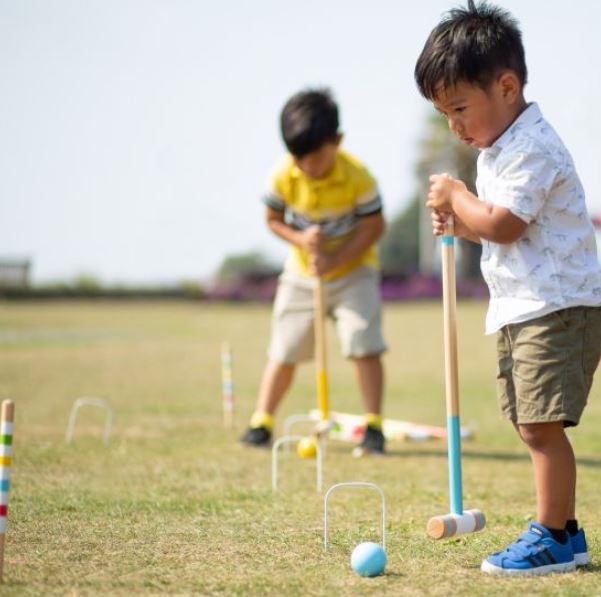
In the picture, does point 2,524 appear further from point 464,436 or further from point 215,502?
point 464,436

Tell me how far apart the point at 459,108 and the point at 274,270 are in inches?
1340

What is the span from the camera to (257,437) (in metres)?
7.17

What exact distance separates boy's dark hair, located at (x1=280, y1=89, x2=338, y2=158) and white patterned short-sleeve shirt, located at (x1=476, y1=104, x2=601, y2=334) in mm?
3112

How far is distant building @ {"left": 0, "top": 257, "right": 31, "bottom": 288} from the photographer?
1355 inches

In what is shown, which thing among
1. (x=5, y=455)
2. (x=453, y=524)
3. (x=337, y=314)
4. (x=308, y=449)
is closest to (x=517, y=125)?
(x=453, y=524)

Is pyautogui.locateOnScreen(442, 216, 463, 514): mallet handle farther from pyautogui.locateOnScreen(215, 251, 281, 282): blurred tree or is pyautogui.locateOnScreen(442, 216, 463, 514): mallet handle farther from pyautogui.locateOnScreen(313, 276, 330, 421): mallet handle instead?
pyautogui.locateOnScreen(215, 251, 281, 282): blurred tree

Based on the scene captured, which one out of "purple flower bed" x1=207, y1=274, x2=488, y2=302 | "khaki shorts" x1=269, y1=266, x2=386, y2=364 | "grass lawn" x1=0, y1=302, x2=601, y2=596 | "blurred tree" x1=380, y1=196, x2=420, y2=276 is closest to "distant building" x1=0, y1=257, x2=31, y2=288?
"purple flower bed" x1=207, y1=274, x2=488, y2=302

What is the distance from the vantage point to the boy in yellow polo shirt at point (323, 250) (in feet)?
23.0

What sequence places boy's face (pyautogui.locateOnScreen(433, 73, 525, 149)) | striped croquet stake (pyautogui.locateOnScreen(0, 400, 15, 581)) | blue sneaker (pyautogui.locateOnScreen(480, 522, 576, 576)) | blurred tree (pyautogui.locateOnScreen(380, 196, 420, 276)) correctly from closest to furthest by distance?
1. striped croquet stake (pyautogui.locateOnScreen(0, 400, 15, 581))
2. blue sneaker (pyautogui.locateOnScreen(480, 522, 576, 576))
3. boy's face (pyautogui.locateOnScreen(433, 73, 525, 149))
4. blurred tree (pyautogui.locateOnScreen(380, 196, 420, 276))

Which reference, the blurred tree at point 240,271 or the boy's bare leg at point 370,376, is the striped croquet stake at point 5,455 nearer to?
the boy's bare leg at point 370,376

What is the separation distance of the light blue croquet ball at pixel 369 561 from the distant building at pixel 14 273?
3183cm

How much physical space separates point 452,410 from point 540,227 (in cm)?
71

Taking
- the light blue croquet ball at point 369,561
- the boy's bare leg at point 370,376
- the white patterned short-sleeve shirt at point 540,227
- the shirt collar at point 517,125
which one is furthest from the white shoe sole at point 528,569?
the boy's bare leg at point 370,376

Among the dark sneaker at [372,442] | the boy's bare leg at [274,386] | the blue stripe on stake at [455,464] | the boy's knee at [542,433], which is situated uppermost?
the boy's knee at [542,433]
